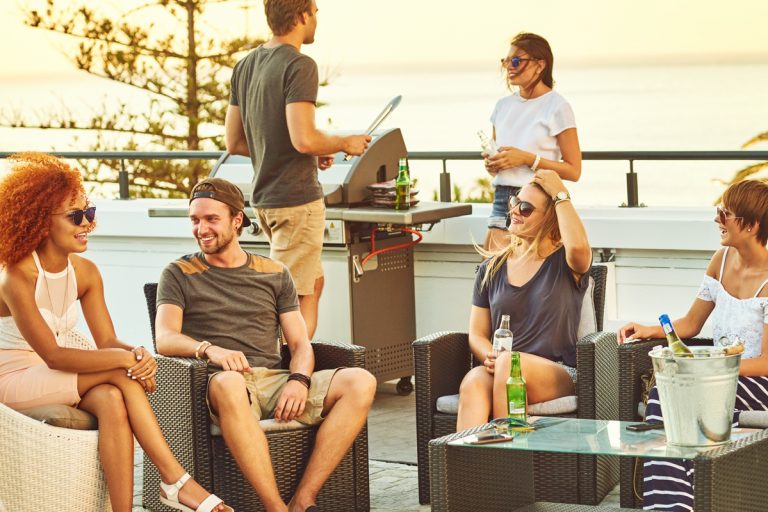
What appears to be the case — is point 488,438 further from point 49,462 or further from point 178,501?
point 49,462

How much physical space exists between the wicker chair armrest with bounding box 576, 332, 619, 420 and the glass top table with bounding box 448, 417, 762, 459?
1.73 feet

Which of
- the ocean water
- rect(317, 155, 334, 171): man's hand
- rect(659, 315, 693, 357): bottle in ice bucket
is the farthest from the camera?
the ocean water

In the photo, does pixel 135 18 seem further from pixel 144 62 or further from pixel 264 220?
pixel 264 220

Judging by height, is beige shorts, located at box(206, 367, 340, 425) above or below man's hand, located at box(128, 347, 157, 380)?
below

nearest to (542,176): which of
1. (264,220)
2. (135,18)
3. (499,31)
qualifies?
(264,220)

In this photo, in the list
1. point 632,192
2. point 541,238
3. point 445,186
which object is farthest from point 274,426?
point 445,186

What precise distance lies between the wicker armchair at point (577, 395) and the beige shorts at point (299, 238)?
0.92 m

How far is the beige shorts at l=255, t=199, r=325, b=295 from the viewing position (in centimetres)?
487

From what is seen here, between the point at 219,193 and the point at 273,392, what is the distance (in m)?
0.68

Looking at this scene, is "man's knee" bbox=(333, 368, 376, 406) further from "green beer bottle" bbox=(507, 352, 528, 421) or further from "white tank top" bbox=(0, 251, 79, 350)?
"white tank top" bbox=(0, 251, 79, 350)

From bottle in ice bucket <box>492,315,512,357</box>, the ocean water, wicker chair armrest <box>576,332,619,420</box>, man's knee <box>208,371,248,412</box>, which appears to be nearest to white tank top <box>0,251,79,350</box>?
man's knee <box>208,371,248,412</box>

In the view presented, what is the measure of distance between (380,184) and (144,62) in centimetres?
1153

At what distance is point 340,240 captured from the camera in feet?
18.1

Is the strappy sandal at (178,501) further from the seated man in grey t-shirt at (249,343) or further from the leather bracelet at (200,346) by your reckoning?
the leather bracelet at (200,346)
